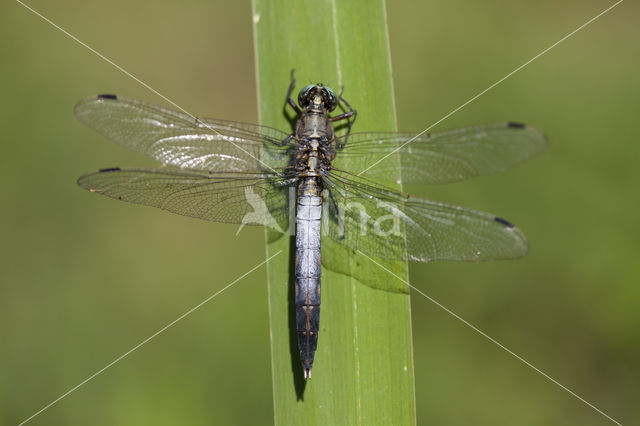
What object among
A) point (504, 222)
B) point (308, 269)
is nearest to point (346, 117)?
point (308, 269)

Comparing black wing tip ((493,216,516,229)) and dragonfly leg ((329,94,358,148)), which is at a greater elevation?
dragonfly leg ((329,94,358,148))

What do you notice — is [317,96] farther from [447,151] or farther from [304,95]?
[447,151]

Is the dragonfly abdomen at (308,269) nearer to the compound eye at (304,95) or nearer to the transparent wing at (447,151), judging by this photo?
the transparent wing at (447,151)

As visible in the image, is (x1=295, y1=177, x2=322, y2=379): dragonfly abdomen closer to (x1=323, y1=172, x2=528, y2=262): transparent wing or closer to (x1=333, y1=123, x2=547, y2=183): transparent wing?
(x1=323, y1=172, x2=528, y2=262): transparent wing

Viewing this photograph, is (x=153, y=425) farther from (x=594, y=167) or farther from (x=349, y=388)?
(x=594, y=167)

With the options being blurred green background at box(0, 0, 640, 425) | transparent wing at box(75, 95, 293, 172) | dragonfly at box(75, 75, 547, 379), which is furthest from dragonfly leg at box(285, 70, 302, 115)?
blurred green background at box(0, 0, 640, 425)

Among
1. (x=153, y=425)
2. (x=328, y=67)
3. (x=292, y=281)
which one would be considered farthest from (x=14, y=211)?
(x=328, y=67)
